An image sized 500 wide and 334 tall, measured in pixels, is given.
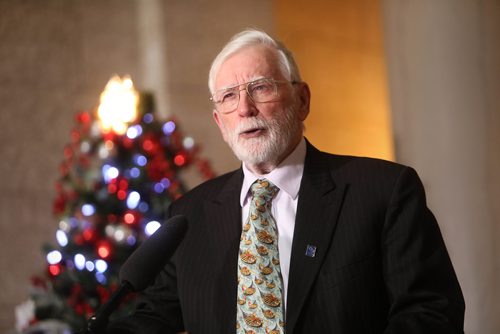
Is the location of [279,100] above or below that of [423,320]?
above

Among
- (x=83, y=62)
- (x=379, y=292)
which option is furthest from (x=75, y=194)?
(x=379, y=292)

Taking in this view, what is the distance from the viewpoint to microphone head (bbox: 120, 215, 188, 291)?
1.94 metres

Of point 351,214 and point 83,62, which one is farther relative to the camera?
point 83,62

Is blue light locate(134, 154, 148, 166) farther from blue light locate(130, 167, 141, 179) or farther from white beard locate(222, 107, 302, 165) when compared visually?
white beard locate(222, 107, 302, 165)

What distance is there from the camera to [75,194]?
5.79m

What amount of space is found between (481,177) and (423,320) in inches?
104

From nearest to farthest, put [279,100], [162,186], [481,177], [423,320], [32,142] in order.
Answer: [423,320] < [279,100] < [481,177] < [162,186] < [32,142]

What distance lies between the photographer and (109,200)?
18.6 feet

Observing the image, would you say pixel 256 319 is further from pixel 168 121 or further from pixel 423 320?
pixel 168 121

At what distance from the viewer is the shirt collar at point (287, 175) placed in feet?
8.62

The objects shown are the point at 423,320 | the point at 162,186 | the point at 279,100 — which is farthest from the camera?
the point at 162,186

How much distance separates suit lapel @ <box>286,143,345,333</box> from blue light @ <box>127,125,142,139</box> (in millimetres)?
3261

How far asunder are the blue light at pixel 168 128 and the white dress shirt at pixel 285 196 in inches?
127

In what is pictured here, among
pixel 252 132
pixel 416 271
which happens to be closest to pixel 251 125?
pixel 252 132
